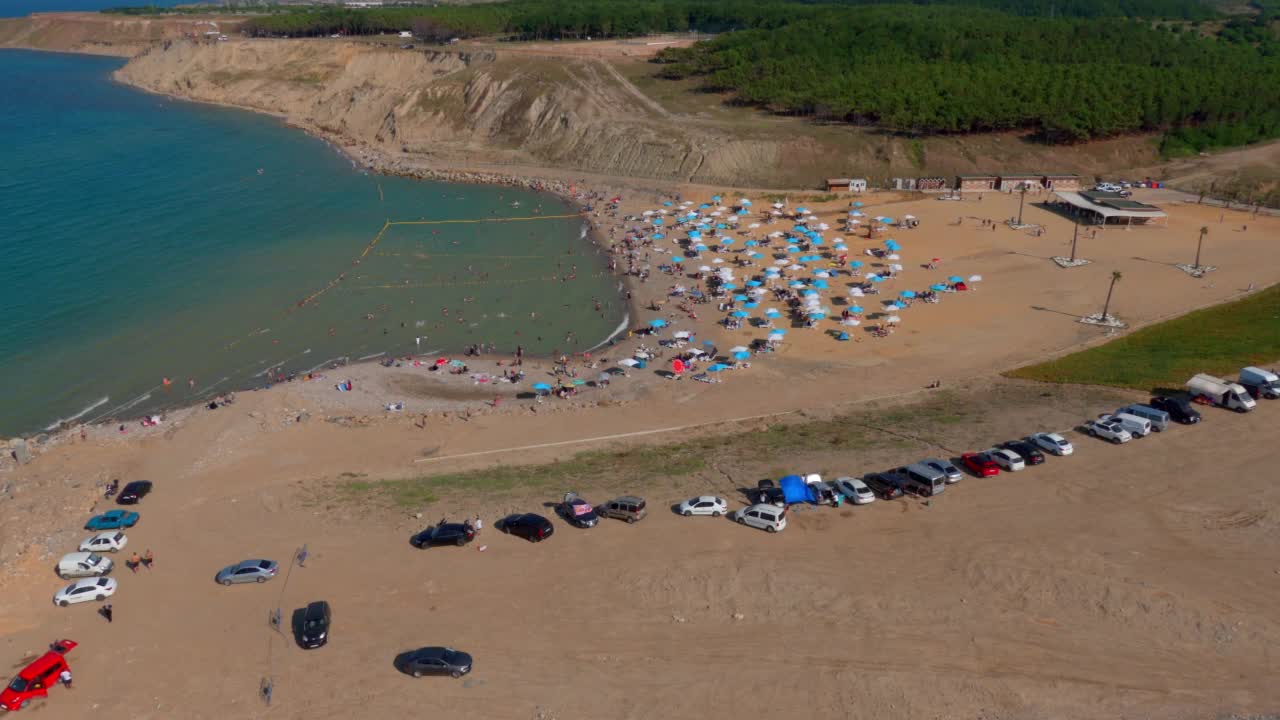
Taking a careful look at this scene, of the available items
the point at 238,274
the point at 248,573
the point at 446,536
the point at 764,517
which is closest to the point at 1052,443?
the point at 764,517

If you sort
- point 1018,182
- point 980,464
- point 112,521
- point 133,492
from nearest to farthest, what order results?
point 112,521 → point 980,464 → point 133,492 → point 1018,182

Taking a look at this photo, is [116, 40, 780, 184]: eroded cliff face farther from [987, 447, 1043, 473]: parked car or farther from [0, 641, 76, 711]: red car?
[0, 641, 76, 711]: red car

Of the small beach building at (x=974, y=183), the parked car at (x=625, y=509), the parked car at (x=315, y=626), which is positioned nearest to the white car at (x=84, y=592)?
the parked car at (x=315, y=626)

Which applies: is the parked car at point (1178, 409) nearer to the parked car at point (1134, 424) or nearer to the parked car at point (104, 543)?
the parked car at point (1134, 424)

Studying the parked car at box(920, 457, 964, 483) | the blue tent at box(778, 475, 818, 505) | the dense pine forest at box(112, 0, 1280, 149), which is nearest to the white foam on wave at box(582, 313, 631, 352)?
the blue tent at box(778, 475, 818, 505)

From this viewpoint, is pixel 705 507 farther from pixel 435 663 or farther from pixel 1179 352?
pixel 1179 352

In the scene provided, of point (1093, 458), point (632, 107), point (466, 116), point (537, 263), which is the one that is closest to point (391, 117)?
point (466, 116)
